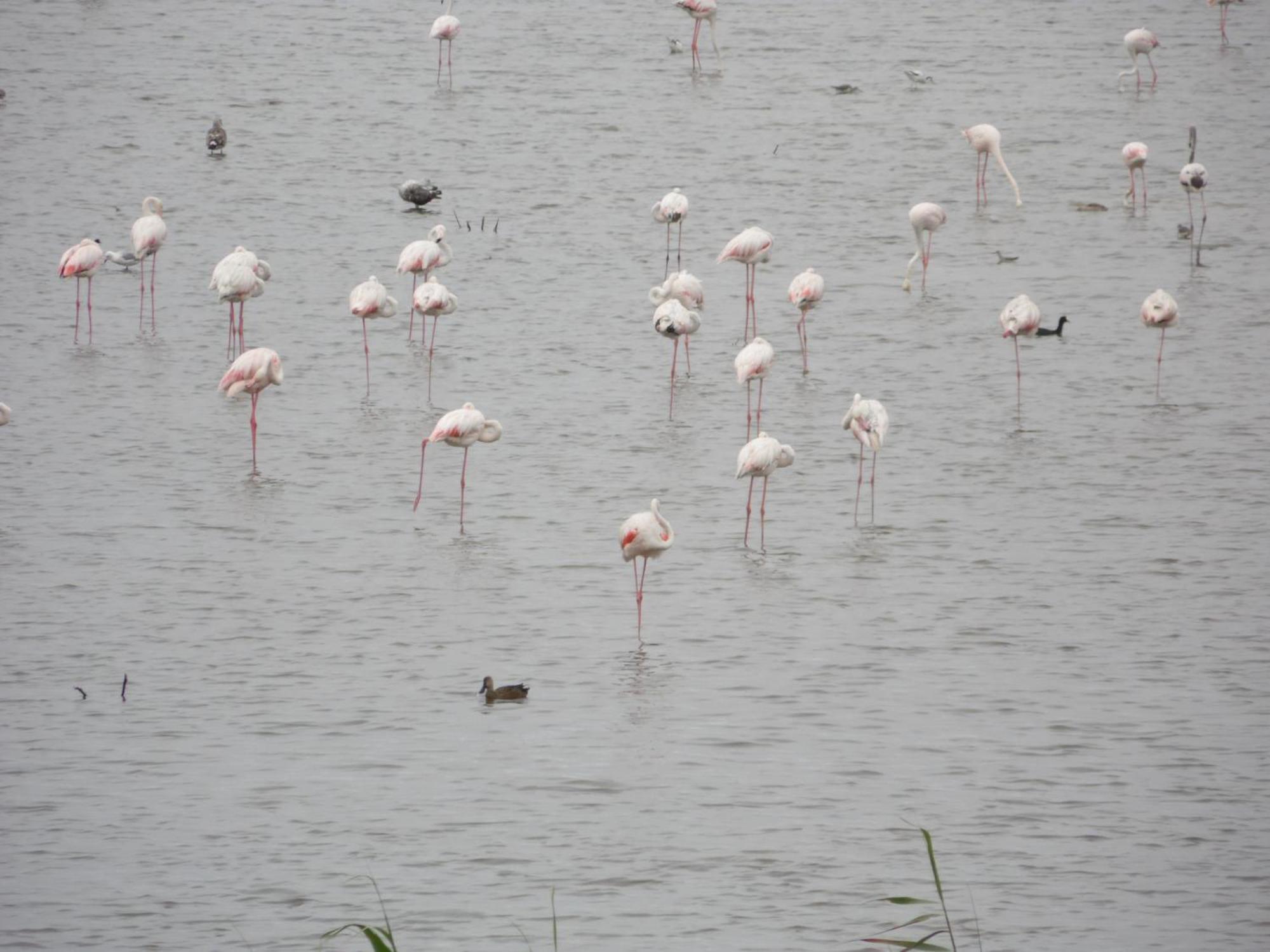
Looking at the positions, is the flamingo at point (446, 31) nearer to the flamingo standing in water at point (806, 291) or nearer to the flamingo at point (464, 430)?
the flamingo standing in water at point (806, 291)

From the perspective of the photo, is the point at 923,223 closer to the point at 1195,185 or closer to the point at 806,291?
the point at 1195,185

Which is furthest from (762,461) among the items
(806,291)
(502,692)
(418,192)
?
(418,192)

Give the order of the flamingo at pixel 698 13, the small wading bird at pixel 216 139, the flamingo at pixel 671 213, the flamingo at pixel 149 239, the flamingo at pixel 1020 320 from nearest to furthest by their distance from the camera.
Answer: the flamingo at pixel 1020 320 < the flamingo at pixel 149 239 < the flamingo at pixel 671 213 < the small wading bird at pixel 216 139 < the flamingo at pixel 698 13

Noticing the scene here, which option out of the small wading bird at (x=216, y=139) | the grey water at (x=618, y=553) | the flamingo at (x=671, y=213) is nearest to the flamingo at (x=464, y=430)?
the grey water at (x=618, y=553)

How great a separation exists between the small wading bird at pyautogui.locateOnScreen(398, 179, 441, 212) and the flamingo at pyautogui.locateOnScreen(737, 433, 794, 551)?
32.7 feet

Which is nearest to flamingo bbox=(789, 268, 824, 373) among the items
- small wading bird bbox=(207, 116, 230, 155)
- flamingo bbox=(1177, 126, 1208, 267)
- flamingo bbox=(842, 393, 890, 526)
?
flamingo bbox=(842, 393, 890, 526)

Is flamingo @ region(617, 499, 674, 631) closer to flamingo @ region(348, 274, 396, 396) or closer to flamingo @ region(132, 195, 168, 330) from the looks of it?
flamingo @ region(348, 274, 396, 396)

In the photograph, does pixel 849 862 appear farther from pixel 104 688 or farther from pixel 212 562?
pixel 212 562

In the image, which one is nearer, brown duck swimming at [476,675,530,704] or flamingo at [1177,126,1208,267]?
brown duck swimming at [476,675,530,704]

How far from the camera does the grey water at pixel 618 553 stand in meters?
8.05

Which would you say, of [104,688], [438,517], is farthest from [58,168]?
[104,688]

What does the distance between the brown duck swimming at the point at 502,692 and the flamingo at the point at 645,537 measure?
3.76 feet

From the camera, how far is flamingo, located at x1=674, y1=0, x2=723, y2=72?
28.2 metres

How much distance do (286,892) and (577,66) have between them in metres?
22.4
